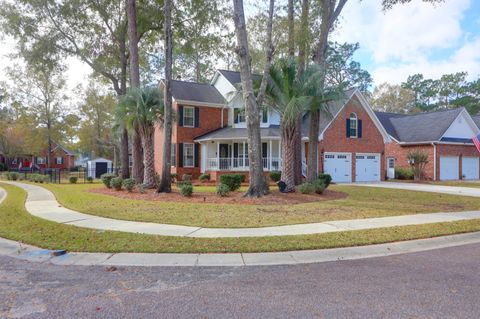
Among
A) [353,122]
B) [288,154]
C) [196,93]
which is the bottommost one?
[288,154]

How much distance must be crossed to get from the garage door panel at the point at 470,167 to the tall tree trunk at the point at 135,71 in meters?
28.6

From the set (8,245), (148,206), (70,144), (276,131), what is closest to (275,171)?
(276,131)

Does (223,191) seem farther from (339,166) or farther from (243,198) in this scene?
(339,166)

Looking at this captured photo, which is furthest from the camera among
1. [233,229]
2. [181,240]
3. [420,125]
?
[420,125]

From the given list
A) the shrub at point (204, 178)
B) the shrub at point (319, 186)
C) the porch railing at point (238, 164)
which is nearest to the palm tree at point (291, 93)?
the shrub at point (319, 186)

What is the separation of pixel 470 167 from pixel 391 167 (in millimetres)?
7276

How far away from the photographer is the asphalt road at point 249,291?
3.71 metres

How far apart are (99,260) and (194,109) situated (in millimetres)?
20551

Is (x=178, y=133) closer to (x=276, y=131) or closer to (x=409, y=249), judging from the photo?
(x=276, y=131)

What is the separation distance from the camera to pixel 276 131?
2383 cm

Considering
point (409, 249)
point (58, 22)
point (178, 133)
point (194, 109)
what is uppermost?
point (58, 22)

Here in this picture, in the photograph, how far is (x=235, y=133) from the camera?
78.6ft

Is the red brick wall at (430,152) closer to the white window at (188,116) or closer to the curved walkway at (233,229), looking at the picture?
the white window at (188,116)

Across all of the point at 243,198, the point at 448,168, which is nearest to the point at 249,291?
the point at 243,198
